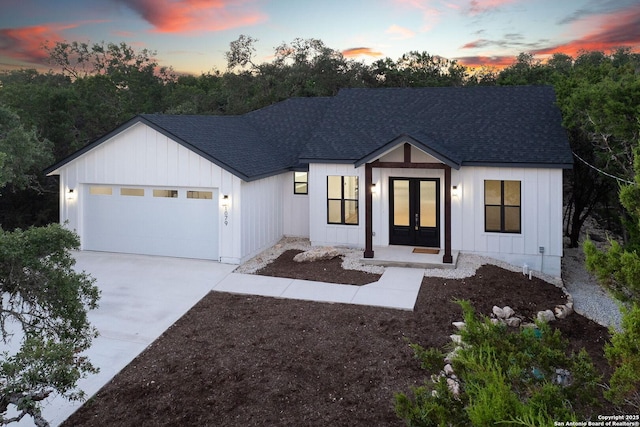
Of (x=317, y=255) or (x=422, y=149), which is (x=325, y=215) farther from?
(x=422, y=149)

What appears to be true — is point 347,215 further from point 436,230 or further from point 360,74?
point 360,74

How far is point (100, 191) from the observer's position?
1484 centimetres

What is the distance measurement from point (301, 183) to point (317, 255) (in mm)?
3809

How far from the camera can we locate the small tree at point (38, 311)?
398cm

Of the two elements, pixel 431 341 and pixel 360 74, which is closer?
pixel 431 341

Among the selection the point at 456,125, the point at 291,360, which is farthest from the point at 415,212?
the point at 291,360

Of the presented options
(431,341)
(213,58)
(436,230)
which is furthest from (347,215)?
(213,58)

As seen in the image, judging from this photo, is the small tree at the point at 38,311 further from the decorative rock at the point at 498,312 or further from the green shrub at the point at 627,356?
the decorative rock at the point at 498,312

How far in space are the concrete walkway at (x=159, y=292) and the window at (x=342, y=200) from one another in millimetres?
2943

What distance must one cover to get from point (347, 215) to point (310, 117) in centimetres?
564

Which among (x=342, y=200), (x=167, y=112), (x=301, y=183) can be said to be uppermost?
(x=167, y=112)

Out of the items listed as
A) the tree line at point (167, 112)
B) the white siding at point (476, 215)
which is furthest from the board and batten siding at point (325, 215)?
the tree line at point (167, 112)

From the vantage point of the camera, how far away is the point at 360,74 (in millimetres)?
36500

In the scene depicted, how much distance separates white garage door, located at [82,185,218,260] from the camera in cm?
1387
